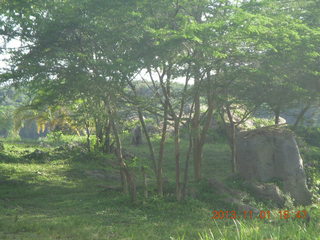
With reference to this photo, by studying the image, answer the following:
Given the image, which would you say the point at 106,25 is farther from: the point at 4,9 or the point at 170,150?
the point at 170,150

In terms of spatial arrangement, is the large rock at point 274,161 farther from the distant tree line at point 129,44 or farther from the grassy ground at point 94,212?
the distant tree line at point 129,44

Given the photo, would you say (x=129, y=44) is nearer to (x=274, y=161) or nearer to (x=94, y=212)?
(x=94, y=212)

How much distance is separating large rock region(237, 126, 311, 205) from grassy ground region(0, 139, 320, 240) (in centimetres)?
150

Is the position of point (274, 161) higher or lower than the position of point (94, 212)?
higher

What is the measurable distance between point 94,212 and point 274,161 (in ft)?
24.4

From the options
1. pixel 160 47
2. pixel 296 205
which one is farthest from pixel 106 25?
pixel 296 205

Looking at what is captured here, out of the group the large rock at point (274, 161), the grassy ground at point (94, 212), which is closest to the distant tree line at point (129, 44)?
the grassy ground at point (94, 212)

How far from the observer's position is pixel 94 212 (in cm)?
1169

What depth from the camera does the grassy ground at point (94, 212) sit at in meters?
8.71

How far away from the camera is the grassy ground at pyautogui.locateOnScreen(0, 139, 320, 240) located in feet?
28.6

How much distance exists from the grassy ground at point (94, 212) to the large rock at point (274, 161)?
4.91 ft

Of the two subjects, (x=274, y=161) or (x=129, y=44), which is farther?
(x=274, y=161)

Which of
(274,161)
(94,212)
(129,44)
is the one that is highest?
(129,44)

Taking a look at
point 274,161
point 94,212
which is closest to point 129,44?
point 94,212
